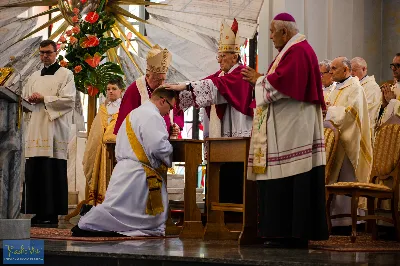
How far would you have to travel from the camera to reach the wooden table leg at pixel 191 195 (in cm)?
753

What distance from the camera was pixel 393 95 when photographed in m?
8.77

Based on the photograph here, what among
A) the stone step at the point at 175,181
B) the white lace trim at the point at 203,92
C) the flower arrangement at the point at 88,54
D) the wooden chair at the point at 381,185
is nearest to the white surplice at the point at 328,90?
the wooden chair at the point at 381,185

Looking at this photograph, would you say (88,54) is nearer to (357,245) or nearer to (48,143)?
(48,143)

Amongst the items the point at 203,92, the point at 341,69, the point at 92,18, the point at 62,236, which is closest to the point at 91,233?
the point at 62,236

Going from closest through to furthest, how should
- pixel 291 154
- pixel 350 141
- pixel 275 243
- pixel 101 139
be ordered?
pixel 291 154 < pixel 275 243 < pixel 350 141 < pixel 101 139

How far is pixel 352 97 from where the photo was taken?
8.79 m

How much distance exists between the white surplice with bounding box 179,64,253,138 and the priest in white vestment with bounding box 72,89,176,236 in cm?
18

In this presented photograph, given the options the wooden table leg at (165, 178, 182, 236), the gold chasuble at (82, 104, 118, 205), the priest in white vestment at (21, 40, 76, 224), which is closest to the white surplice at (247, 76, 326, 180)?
the wooden table leg at (165, 178, 182, 236)

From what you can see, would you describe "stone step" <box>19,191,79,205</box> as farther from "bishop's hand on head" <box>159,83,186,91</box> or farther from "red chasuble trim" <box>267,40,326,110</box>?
"red chasuble trim" <box>267,40,326,110</box>

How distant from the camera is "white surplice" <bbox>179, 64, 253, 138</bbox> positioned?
24.4 ft

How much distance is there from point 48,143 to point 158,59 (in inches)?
82.2

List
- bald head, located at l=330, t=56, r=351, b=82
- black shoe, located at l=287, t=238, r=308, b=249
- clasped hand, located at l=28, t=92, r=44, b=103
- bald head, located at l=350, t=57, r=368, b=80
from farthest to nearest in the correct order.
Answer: bald head, located at l=350, t=57, r=368, b=80 < clasped hand, located at l=28, t=92, r=44, b=103 < bald head, located at l=330, t=56, r=351, b=82 < black shoe, located at l=287, t=238, r=308, b=249

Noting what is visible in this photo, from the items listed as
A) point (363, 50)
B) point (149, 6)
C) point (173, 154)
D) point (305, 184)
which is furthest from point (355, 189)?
point (149, 6)

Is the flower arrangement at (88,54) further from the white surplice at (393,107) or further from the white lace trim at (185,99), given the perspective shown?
the white surplice at (393,107)
